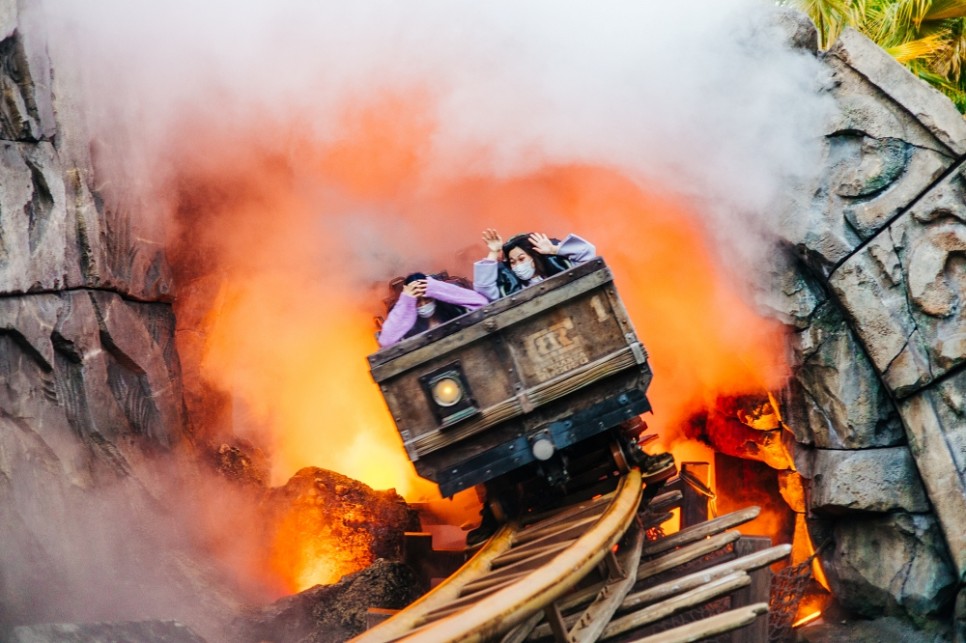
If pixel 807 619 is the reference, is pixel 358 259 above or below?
above

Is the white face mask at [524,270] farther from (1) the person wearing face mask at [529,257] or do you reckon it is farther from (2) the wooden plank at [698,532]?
(2) the wooden plank at [698,532]

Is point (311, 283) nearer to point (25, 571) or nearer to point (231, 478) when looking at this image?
point (231, 478)

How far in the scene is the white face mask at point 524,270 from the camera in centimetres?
627

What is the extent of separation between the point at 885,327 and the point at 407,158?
4661 mm

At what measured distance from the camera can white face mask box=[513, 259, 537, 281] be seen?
6270 millimetres

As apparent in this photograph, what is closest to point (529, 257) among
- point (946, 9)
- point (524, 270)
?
point (524, 270)

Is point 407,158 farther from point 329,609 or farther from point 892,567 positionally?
point 892,567

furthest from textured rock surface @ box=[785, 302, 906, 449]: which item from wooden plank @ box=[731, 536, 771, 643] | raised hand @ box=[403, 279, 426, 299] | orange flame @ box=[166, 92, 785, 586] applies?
raised hand @ box=[403, 279, 426, 299]

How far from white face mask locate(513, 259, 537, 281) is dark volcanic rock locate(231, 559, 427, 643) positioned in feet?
8.55

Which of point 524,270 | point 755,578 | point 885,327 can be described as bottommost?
point 755,578

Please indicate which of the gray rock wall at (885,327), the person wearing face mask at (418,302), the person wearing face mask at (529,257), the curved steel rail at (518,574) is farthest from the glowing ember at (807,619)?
the person wearing face mask at (418,302)

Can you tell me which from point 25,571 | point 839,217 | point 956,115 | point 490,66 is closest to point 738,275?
point 839,217

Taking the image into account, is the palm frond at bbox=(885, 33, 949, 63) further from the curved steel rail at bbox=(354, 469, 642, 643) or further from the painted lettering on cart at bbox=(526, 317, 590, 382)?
the curved steel rail at bbox=(354, 469, 642, 643)

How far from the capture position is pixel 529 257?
6.32 m
